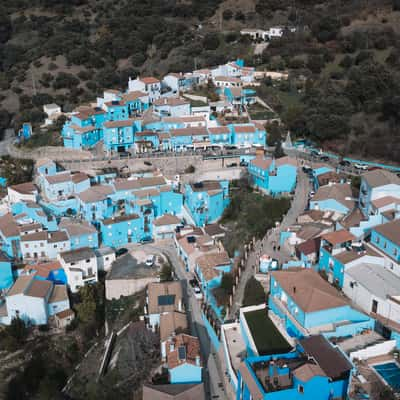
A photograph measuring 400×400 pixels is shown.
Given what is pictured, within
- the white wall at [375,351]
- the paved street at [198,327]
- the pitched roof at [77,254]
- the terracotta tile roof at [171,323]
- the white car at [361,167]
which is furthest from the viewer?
the white car at [361,167]

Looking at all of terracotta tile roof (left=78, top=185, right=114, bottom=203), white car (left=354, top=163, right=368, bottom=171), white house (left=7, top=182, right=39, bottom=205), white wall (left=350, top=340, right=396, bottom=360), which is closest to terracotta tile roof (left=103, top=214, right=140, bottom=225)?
terracotta tile roof (left=78, top=185, right=114, bottom=203)

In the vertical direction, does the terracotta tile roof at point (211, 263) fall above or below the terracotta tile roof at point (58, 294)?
above

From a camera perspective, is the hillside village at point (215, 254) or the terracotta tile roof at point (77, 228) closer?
the hillside village at point (215, 254)

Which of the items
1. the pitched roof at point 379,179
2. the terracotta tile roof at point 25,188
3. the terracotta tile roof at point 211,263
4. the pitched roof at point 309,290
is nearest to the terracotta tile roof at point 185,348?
the pitched roof at point 309,290

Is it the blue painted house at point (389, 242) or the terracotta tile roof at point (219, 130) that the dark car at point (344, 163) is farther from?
the blue painted house at point (389, 242)

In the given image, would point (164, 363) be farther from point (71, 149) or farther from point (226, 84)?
point (226, 84)

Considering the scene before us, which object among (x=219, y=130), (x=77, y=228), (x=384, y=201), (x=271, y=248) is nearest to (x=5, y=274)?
(x=77, y=228)
